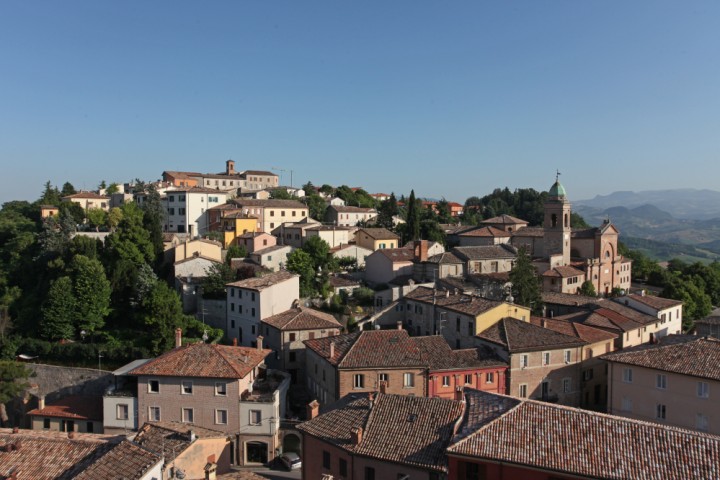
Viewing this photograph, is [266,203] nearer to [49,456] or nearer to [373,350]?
[373,350]

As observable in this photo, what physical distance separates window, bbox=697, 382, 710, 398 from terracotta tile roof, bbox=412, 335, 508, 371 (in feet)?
31.0

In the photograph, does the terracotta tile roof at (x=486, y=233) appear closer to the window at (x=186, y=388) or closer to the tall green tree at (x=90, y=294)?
the tall green tree at (x=90, y=294)

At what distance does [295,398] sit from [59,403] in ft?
46.7

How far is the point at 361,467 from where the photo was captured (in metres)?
20.1

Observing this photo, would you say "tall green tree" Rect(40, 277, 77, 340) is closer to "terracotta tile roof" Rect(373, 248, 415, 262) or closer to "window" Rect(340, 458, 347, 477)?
"terracotta tile roof" Rect(373, 248, 415, 262)

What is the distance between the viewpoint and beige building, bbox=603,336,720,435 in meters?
26.5

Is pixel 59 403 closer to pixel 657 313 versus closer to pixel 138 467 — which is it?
pixel 138 467

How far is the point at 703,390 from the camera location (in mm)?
26594

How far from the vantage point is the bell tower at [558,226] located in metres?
57.8

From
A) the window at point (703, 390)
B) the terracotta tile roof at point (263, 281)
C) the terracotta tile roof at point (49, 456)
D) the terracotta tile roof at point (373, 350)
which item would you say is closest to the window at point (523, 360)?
the terracotta tile roof at point (373, 350)

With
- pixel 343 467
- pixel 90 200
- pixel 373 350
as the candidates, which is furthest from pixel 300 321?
pixel 90 200

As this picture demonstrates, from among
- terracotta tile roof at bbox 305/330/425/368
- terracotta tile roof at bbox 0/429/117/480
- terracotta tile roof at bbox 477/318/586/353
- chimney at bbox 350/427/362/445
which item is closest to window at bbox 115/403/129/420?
terracotta tile roof at bbox 0/429/117/480

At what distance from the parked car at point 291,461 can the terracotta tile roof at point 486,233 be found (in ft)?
123

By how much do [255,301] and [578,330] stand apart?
21.0 m
